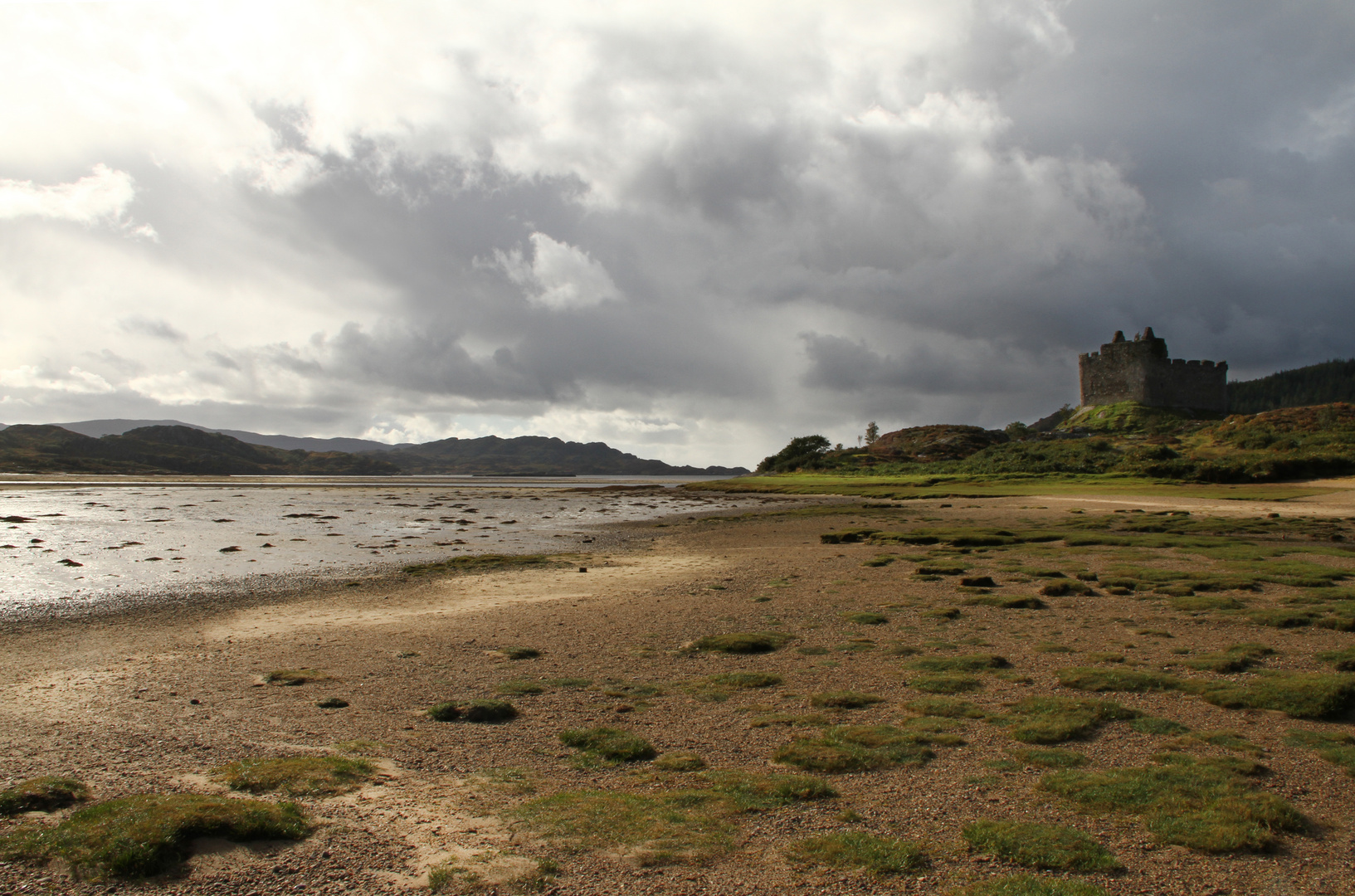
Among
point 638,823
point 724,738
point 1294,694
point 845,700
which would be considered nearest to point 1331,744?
point 1294,694

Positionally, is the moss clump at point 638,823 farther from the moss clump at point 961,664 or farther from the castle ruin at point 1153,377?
the castle ruin at point 1153,377

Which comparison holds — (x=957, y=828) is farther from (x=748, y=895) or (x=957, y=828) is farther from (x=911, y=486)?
(x=911, y=486)

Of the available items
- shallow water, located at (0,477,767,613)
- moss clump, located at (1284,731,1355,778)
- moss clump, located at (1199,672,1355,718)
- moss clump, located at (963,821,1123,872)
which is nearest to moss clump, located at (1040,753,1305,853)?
moss clump, located at (963,821,1123,872)

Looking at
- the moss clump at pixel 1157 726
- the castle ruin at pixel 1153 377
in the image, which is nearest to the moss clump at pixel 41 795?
the moss clump at pixel 1157 726

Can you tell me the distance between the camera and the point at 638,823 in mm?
6754

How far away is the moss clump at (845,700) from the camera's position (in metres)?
10.5

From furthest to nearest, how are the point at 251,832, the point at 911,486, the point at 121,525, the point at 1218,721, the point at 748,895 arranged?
the point at 911,486
the point at 121,525
the point at 1218,721
the point at 251,832
the point at 748,895

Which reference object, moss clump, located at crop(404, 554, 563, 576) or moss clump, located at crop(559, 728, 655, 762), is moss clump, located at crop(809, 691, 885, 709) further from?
moss clump, located at crop(404, 554, 563, 576)

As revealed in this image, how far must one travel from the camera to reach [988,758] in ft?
27.2

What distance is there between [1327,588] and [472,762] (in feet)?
69.7

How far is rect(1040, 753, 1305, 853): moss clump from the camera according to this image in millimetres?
6137

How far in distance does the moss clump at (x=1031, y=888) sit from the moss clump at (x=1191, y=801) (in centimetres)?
140

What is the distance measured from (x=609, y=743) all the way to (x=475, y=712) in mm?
2438

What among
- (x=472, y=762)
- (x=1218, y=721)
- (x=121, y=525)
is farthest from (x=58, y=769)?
(x=121, y=525)
